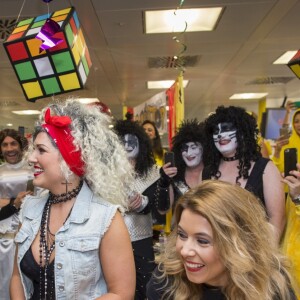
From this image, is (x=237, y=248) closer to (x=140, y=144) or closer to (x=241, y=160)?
(x=241, y=160)

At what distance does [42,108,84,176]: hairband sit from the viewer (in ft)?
4.07

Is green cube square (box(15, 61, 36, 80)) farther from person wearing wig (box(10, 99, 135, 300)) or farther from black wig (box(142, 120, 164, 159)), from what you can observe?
black wig (box(142, 120, 164, 159))

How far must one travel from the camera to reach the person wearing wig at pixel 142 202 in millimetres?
2158

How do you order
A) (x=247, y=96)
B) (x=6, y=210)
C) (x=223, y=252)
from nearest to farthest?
(x=223, y=252), (x=6, y=210), (x=247, y=96)

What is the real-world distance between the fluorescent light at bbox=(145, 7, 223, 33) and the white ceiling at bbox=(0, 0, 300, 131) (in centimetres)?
9

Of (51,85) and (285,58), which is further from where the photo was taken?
(285,58)

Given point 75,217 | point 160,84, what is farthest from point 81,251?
point 160,84

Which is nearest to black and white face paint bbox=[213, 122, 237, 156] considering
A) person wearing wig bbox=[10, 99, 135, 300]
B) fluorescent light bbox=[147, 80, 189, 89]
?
person wearing wig bbox=[10, 99, 135, 300]

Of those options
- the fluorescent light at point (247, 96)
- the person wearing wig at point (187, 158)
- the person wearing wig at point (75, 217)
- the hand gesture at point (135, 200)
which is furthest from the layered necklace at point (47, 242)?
the fluorescent light at point (247, 96)

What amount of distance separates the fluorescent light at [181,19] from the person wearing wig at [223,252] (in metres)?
2.39

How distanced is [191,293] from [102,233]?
351 mm

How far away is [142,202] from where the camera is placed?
2.19 m

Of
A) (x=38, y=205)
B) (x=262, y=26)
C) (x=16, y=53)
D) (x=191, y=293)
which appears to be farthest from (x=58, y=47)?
(x=262, y=26)

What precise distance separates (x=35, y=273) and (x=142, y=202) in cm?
105
